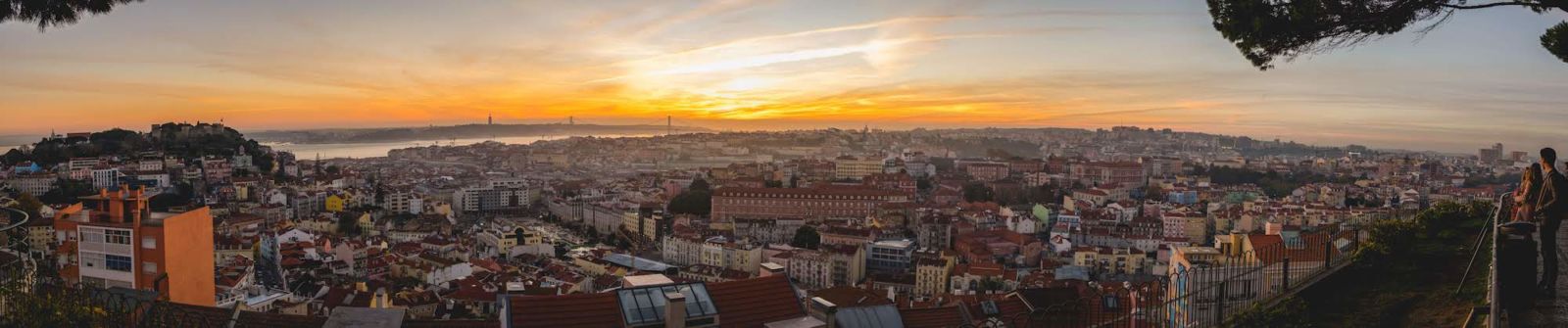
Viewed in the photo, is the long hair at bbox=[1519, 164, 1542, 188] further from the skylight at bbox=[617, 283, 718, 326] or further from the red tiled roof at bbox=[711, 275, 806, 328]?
the skylight at bbox=[617, 283, 718, 326]

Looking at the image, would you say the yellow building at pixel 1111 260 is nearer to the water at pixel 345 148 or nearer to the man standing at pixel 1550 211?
the man standing at pixel 1550 211

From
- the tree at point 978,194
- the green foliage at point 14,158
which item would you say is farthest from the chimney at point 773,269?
the green foliage at point 14,158

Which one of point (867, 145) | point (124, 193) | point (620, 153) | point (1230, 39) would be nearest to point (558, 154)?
point (620, 153)

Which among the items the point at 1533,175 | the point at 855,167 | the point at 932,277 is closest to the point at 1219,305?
the point at 1533,175

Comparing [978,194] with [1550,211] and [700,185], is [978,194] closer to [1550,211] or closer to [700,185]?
[700,185]

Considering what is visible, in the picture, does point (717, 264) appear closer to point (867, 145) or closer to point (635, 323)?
point (635, 323)

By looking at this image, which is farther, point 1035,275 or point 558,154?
point 558,154

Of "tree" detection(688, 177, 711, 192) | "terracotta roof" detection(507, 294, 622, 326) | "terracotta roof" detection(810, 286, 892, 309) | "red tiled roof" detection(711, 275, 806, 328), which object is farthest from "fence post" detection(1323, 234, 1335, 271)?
"tree" detection(688, 177, 711, 192)
